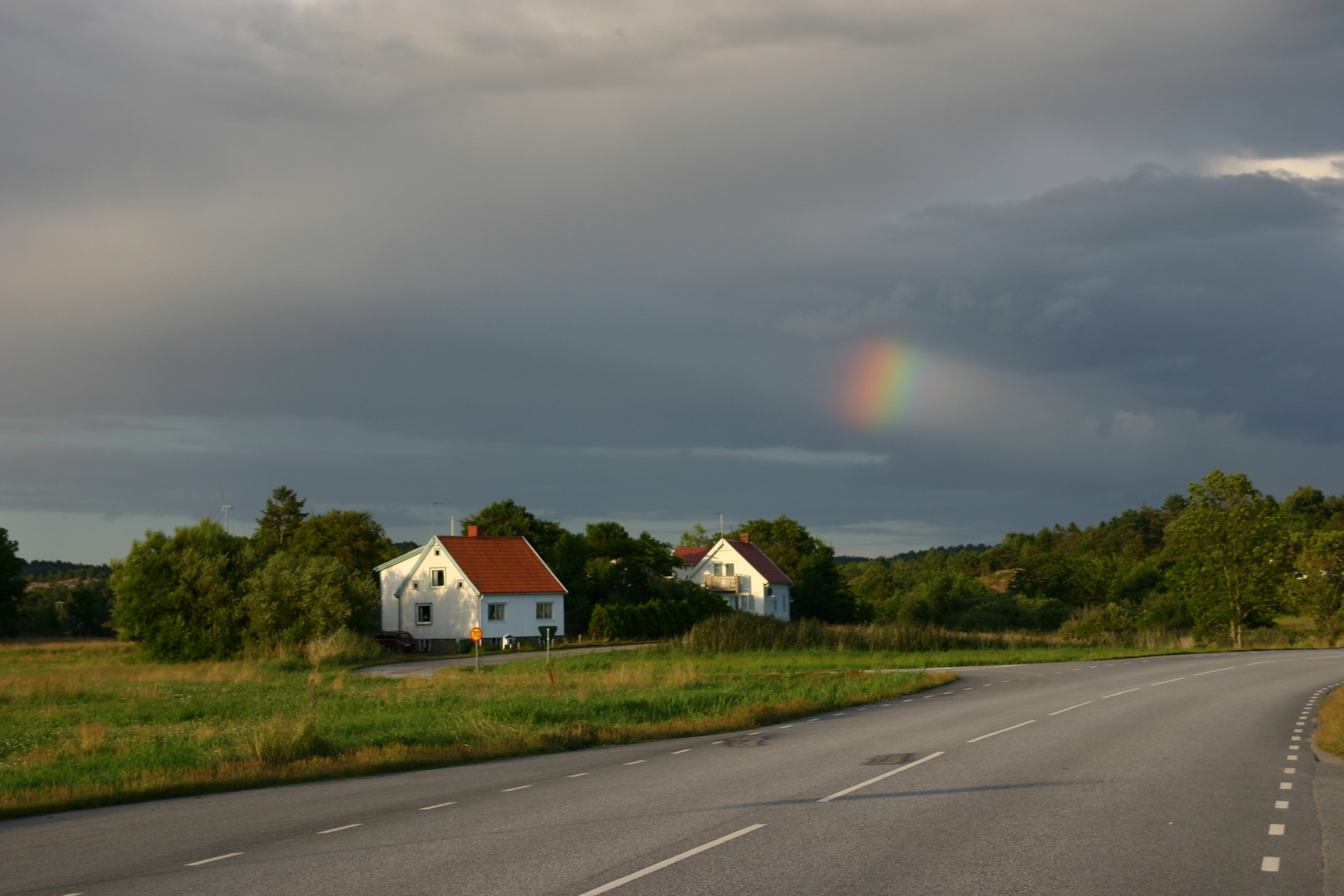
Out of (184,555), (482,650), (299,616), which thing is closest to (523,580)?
(482,650)

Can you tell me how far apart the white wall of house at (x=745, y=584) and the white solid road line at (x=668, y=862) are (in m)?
81.1

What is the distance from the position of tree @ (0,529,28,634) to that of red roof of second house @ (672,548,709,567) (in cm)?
5573

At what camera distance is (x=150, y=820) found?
1186cm

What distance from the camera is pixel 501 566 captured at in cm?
6812

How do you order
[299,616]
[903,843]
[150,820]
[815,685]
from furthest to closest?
[299,616] < [815,685] < [150,820] < [903,843]

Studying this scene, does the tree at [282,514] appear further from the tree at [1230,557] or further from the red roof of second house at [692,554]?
the tree at [1230,557]

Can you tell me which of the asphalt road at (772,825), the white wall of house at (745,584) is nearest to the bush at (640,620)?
the white wall of house at (745,584)

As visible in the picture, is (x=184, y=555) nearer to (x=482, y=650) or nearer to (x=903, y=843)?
(x=482, y=650)

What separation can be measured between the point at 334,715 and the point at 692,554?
84.6 meters

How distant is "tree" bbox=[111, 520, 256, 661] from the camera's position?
55.2 m

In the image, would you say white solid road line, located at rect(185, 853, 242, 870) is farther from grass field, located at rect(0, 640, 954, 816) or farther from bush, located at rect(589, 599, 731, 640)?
bush, located at rect(589, 599, 731, 640)

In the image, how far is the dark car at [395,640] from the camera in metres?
61.0

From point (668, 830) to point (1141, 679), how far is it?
2742 cm

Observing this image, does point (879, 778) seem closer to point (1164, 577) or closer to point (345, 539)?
point (345, 539)
